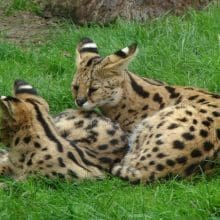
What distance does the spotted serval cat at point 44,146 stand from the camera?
646cm

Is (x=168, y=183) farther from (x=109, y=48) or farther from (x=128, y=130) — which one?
(x=109, y=48)

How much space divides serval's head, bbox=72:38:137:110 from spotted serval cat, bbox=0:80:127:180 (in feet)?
2.13

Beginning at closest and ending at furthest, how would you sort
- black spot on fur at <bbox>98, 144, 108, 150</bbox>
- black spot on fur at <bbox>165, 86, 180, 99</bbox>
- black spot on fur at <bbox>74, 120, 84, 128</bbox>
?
black spot on fur at <bbox>98, 144, 108, 150</bbox> → black spot on fur at <bbox>74, 120, 84, 128</bbox> → black spot on fur at <bbox>165, 86, 180, 99</bbox>

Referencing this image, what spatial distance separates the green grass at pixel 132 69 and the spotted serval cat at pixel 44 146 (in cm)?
13

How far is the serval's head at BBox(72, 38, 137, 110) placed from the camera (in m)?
7.55

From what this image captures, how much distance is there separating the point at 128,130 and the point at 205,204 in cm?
180

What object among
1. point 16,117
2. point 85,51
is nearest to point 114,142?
point 16,117

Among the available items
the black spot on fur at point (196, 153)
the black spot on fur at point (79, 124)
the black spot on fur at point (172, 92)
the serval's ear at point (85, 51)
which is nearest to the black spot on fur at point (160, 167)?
the black spot on fur at point (196, 153)

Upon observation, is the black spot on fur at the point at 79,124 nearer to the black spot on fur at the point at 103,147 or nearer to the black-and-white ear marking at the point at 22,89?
the black spot on fur at the point at 103,147

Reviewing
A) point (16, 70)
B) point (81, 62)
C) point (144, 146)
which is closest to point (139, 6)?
point (16, 70)

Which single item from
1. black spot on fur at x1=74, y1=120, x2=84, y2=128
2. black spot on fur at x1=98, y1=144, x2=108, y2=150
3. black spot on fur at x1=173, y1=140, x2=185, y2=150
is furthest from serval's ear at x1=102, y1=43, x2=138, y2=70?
black spot on fur at x1=173, y1=140, x2=185, y2=150

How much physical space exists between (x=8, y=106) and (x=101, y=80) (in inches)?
50.0

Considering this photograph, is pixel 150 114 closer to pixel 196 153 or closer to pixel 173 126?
pixel 173 126

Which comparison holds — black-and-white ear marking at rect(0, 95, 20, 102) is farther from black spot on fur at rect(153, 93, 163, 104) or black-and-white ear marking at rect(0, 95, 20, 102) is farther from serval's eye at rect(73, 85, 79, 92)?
black spot on fur at rect(153, 93, 163, 104)
